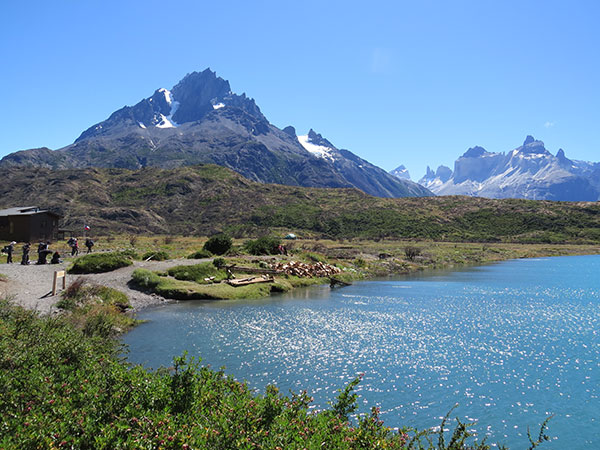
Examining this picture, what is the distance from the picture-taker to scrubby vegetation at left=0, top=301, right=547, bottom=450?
6.98 metres

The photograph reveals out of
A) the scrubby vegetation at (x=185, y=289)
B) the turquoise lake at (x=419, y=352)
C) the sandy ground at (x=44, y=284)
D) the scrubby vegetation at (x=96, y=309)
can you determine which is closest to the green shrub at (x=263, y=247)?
the sandy ground at (x=44, y=284)

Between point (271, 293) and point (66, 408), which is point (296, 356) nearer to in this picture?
point (66, 408)

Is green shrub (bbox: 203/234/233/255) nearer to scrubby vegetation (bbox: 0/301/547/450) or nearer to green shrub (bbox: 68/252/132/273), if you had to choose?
green shrub (bbox: 68/252/132/273)

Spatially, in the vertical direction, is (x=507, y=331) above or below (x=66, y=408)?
below

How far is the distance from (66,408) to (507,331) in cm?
2401

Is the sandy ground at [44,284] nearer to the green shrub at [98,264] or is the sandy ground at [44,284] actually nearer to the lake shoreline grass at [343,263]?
the green shrub at [98,264]

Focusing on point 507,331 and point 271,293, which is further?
point 271,293

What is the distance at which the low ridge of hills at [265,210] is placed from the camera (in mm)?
134000

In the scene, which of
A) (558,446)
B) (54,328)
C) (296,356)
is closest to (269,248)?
(296,356)

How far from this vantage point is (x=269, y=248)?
57406 mm

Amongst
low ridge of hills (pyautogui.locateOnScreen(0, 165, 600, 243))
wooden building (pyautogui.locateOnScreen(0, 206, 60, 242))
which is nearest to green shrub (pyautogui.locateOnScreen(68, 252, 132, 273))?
wooden building (pyautogui.locateOnScreen(0, 206, 60, 242))

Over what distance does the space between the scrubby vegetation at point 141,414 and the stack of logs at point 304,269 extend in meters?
35.8

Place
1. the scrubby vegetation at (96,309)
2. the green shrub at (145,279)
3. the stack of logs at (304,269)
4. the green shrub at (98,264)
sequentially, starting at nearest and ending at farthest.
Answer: the scrubby vegetation at (96,309) → the green shrub at (145,279) → the green shrub at (98,264) → the stack of logs at (304,269)

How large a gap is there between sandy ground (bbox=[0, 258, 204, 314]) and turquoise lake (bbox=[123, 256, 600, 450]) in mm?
3165
